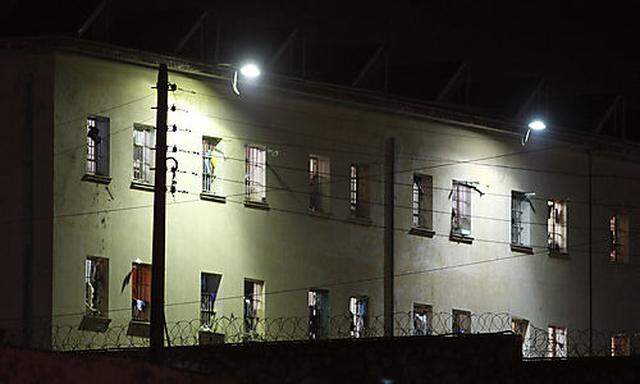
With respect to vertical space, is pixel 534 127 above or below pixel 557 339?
above

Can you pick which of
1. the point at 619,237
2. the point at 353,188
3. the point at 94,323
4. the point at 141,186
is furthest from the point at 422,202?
the point at 94,323

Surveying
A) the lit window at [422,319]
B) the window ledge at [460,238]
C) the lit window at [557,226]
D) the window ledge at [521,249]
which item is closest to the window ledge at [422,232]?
the window ledge at [460,238]

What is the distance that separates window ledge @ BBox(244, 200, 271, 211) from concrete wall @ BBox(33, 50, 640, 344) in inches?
5.9

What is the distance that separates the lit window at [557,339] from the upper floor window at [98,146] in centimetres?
1810

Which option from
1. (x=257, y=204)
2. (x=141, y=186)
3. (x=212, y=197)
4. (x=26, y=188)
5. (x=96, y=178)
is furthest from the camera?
(x=257, y=204)

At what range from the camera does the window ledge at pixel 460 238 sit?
5883 cm

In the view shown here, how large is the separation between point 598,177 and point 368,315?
1125cm

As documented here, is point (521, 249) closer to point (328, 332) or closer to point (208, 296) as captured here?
point (328, 332)

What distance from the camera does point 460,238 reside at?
5912 cm

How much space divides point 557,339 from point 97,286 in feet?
61.7

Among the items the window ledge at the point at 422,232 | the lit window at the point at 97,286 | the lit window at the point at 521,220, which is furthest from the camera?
the lit window at the point at 521,220

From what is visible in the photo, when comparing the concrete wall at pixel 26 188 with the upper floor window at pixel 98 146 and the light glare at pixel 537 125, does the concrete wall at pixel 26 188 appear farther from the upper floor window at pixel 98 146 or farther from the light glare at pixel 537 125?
the light glare at pixel 537 125

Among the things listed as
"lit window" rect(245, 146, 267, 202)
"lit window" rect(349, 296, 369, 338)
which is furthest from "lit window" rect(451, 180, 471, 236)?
"lit window" rect(245, 146, 267, 202)

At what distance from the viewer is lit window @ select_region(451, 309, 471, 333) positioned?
58.6 meters
